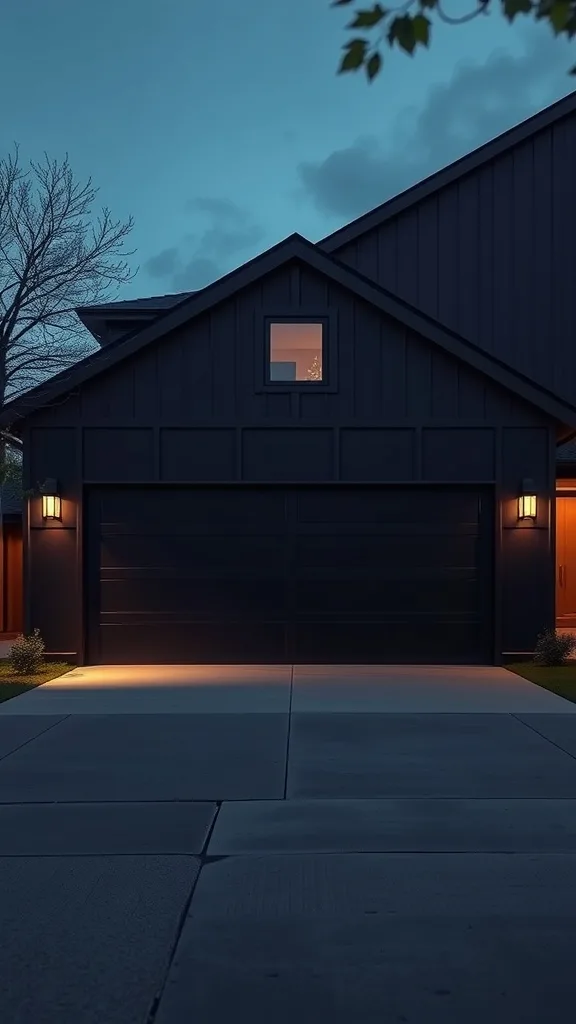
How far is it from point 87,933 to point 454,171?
17036 mm

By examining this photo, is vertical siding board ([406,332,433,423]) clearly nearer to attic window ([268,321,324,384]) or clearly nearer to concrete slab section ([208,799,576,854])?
attic window ([268,321,324,384])

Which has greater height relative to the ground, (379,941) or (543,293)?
(543,293)

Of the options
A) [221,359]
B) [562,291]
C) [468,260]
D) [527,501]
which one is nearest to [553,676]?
[527,501]

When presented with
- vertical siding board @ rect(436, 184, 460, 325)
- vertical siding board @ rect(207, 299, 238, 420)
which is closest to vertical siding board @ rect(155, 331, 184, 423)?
vertical siding board @ rect(207, 299, 238, 420)

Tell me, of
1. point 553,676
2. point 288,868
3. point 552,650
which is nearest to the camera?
point 288,868

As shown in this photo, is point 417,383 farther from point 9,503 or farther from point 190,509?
point 9,503

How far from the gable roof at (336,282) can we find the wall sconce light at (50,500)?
99cm

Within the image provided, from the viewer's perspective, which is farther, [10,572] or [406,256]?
[10,572]

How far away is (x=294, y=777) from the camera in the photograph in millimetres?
7289

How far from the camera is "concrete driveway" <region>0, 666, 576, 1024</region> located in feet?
12.7

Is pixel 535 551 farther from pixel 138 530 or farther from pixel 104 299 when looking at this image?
pixel 104 299

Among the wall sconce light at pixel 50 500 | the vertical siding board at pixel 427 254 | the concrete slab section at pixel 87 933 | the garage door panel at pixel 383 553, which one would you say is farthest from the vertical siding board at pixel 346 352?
the concrete slab section at pixel 87 933

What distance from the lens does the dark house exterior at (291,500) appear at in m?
14.2

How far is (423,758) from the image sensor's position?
25.9 ft
